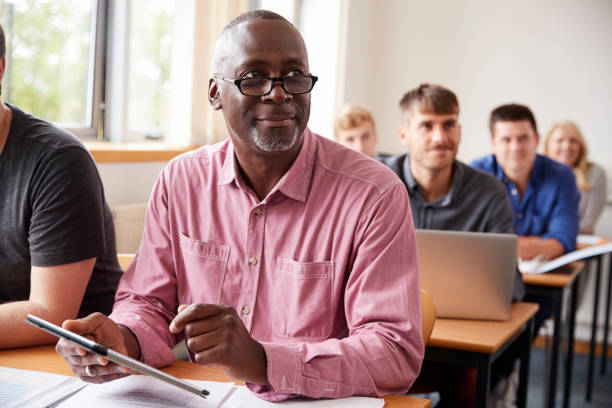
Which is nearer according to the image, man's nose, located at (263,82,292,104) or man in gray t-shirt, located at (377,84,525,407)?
man's nose, located at (263,82,292,104)

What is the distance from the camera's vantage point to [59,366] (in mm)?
1331

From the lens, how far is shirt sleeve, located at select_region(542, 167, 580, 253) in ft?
11.1

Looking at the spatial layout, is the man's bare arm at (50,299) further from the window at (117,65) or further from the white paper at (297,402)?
the window at (117,65)

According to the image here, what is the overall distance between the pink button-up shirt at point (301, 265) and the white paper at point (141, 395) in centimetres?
8

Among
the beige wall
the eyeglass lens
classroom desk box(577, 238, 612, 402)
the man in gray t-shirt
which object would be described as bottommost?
classroom desk box(577, 238, 612, 402)

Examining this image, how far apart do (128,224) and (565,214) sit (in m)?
2.04

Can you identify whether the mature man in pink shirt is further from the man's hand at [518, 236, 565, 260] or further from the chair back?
the man's hand at [518, 236, 565, 260]

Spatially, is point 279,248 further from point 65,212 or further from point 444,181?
point 444,181

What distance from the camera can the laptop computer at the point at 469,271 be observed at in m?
2.05

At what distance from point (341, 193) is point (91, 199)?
22.8 inches

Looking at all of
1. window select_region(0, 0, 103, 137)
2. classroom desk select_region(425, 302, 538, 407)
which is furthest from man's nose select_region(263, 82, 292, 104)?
window select_region(0, 0, 103, 137)

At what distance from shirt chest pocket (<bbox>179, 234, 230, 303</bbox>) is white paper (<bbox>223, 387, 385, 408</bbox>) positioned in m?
0.31

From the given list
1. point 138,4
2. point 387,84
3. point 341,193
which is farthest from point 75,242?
point 387,84

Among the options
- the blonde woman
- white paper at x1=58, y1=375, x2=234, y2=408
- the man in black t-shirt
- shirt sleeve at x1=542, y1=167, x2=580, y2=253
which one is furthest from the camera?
the blonde woman
